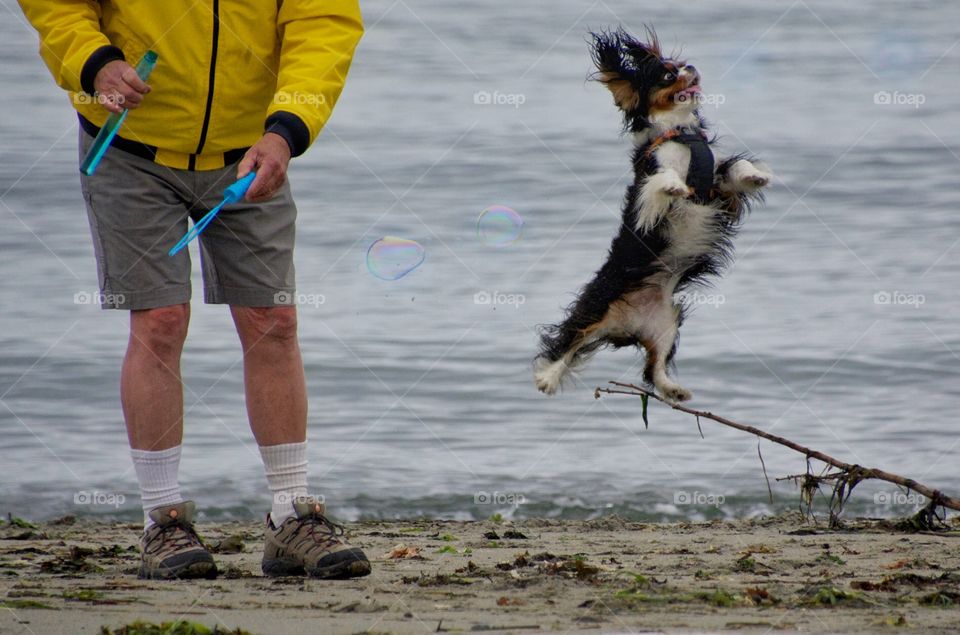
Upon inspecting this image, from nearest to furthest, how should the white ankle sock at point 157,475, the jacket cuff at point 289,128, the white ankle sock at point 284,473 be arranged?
1. the jacket cuff at point 289,128
2. the white ankle sock at point 157,475
3. the white ankle sock at point 284,473

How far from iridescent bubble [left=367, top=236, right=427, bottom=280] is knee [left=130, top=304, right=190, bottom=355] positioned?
5.83 feet

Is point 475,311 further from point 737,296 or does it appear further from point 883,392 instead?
point 883,392

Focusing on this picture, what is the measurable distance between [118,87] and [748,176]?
195 cm

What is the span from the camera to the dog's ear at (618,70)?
402 cm

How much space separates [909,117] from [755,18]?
5082 millimetres

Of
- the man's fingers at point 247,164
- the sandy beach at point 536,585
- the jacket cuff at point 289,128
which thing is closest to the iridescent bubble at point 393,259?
the sandy beach at point 536,585

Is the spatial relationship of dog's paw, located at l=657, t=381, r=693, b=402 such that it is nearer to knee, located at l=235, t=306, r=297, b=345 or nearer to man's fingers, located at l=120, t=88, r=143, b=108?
knee, located at l=235, t=306, r=297, b=345

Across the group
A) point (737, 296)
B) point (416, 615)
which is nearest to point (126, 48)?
point (416, 615)

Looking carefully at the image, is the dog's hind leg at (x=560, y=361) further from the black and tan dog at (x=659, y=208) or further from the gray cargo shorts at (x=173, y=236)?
the gray cargo shorts at (x=173, y=236)

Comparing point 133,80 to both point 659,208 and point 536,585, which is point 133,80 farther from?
point 536,585

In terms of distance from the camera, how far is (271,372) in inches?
174

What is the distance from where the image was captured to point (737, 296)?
10.4 metres

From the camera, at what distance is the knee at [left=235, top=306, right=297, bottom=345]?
4383mm

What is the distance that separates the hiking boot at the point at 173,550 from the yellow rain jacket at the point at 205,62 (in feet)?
3.84
